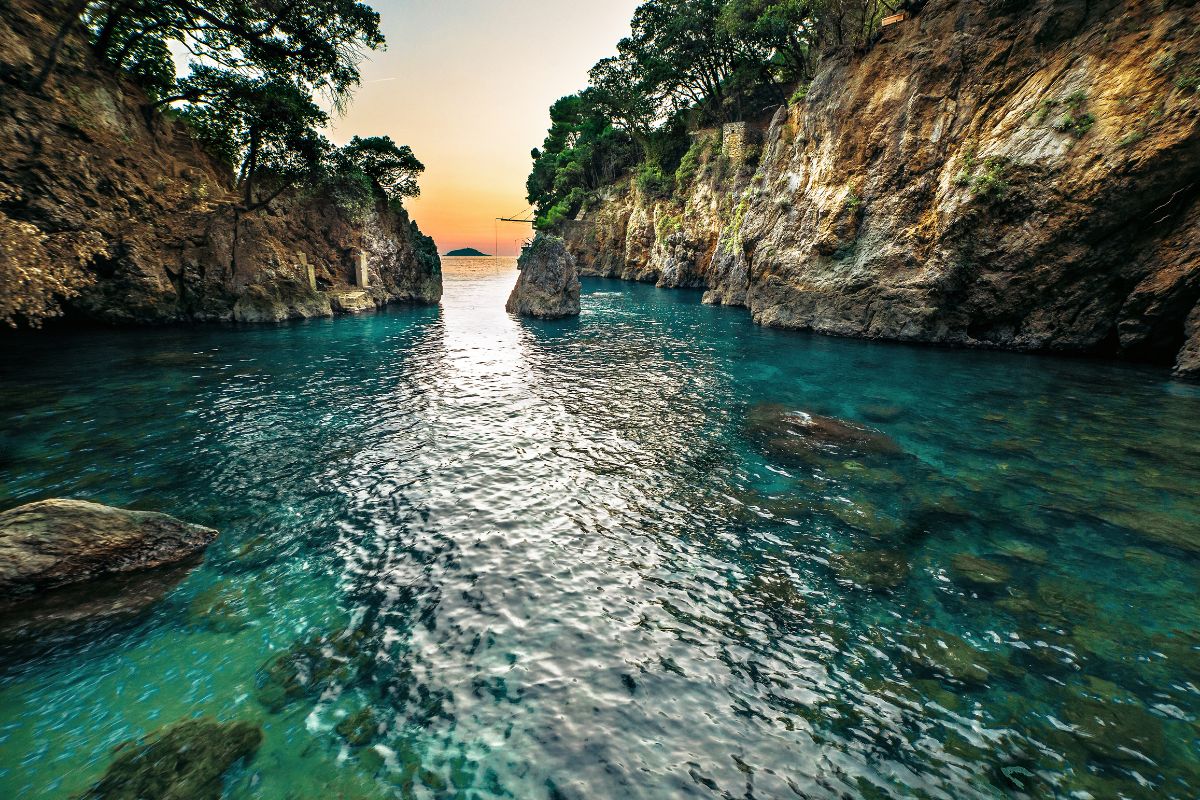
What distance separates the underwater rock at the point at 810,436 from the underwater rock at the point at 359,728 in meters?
11.5

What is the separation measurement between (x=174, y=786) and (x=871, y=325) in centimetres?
3381

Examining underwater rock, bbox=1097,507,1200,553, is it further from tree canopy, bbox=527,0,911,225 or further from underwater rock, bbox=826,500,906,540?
tree canopy, bbox=527,0,911,225

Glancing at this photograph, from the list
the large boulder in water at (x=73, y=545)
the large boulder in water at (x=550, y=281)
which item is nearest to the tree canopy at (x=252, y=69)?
the large boulder in water at (x=550, y=281)

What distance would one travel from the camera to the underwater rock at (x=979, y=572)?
27.0 feet

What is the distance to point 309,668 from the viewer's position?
21.4 ft

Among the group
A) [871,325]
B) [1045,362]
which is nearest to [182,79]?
[871,325]

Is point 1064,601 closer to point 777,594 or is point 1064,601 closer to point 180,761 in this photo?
point 777,594

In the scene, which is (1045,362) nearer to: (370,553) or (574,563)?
(574,563)

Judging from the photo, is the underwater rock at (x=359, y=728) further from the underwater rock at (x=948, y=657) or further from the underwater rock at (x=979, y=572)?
the underwater rock at (x=979, y=572)

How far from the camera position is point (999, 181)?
2244 centimetres

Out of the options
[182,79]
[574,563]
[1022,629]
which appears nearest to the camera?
[1022,629]

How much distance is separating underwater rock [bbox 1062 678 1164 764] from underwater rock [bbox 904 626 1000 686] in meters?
0.85

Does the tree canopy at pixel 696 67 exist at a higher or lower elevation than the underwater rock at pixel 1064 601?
higher

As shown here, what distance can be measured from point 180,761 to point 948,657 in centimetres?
1004
